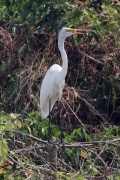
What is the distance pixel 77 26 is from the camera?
537 centimetres

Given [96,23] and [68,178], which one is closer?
[68,178]

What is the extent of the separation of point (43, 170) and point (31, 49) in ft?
7.90

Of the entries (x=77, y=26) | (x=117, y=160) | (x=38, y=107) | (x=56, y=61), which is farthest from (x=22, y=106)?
(x=117, y=160)

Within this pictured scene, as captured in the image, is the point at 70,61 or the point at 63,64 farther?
the point at 70,61

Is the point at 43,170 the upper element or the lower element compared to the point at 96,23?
lower

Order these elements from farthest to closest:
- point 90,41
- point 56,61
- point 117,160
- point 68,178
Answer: point 56,61 < point 90,41 < point 117,160 < point 68,178

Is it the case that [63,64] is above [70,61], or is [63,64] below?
above

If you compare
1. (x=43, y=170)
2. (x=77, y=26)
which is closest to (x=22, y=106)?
(x=77, y=26)

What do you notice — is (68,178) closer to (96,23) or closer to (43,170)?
(43,170)

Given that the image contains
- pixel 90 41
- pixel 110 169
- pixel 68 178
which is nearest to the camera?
pixel 68 178

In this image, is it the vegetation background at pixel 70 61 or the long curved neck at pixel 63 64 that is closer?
the long curved neck at pixel 63 64

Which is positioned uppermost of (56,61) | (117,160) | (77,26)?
(77,26)

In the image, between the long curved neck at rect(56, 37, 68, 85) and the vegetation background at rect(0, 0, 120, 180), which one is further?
the vegetation background at rect(0, 0, 120, 180)

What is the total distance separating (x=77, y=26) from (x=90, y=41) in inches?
8.3
